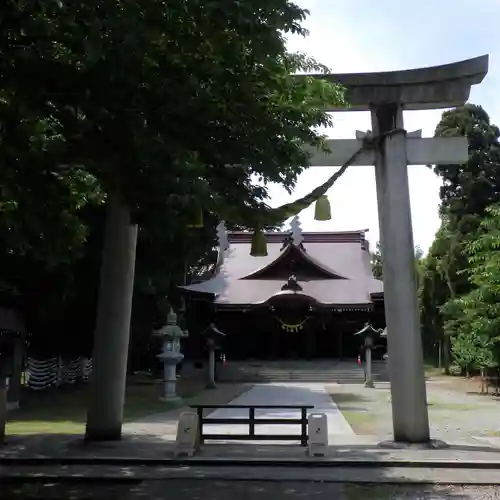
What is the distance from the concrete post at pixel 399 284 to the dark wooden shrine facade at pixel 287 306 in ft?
76.6

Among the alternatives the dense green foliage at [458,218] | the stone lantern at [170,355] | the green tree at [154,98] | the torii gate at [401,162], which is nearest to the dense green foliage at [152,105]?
the green tree at [154,98]

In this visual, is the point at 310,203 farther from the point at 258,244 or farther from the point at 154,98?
the point at 154,98

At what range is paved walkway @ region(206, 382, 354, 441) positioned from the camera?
46.0 ft

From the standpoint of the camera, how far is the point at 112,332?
37.6 ft

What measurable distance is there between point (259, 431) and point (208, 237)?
1410cm

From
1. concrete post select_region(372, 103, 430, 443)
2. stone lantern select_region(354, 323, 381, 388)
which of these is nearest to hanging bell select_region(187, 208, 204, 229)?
concrete post select_region(372, 103, 430, 443)

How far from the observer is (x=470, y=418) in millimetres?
16766

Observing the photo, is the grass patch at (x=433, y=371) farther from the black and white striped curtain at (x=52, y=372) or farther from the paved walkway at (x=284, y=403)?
the black and white striped curtain at (x=52, y=372)

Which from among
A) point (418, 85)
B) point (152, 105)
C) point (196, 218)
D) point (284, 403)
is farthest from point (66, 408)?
point (152, 105)

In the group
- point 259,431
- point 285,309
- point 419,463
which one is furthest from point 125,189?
point 285,309

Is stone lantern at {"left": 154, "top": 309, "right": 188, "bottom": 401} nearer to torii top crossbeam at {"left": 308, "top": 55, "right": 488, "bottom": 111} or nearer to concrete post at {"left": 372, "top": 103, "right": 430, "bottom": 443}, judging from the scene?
concrete post at {"left": 372, "top": 103, "right": 430, "bottom": 443}

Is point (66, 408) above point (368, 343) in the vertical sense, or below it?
below

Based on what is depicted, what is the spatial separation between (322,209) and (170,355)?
1275 centimetres

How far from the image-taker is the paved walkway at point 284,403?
14008 mm
